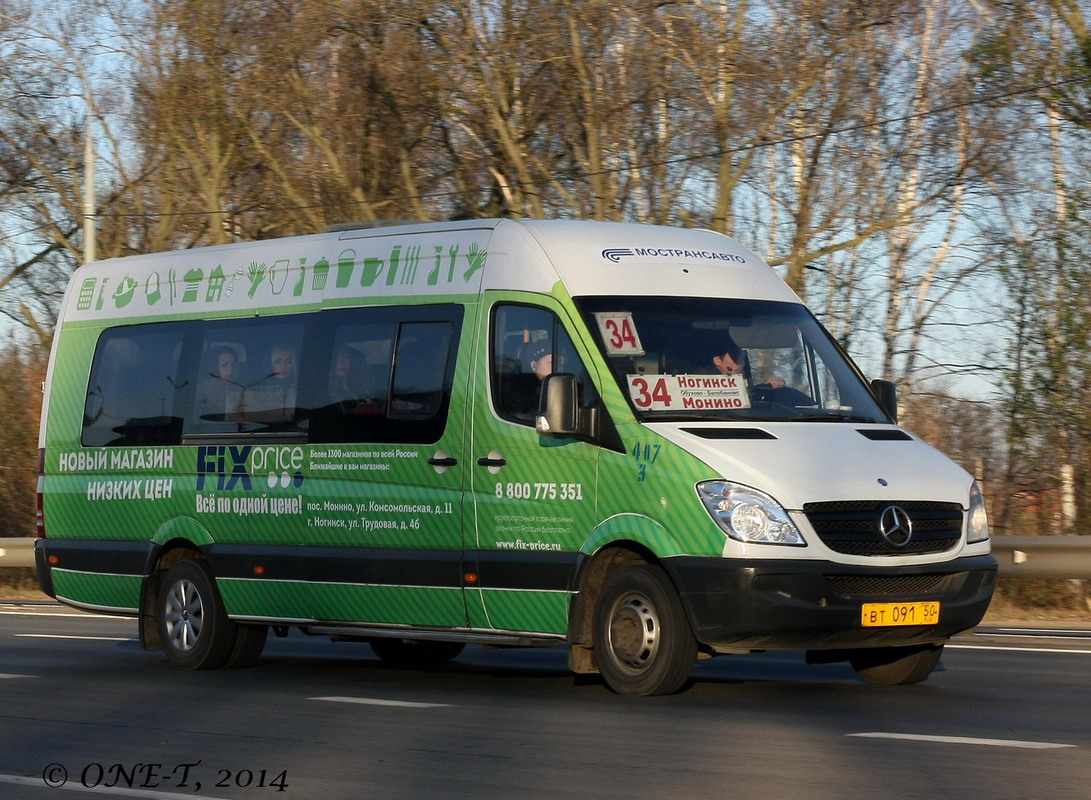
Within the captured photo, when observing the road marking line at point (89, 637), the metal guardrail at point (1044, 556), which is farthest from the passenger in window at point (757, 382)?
the road marking line at point (89, 637)

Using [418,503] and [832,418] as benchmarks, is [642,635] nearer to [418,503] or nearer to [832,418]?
[832,418]

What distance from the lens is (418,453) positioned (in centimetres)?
1044

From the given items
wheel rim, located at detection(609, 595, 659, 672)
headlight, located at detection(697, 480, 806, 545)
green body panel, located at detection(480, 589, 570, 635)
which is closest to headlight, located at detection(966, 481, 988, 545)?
headlight, located at detection(697, 480, 806, 545)

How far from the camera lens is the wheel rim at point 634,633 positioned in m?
9.13

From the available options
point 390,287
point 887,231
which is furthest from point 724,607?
point 887,231

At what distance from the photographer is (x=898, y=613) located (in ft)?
29.3

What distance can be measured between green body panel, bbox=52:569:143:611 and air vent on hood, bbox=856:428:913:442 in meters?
5.24

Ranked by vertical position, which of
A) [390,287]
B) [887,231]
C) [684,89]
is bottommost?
[390,287]

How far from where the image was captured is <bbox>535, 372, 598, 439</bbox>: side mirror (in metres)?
9.33

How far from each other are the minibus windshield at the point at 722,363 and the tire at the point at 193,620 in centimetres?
357

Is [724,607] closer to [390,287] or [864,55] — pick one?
[390,287]

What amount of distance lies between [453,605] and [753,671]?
1.98 metres

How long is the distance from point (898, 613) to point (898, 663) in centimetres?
110

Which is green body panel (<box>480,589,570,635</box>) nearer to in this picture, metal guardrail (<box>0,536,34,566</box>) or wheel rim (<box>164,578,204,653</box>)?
wheel rim (<box>164,578,204,653</box>)
